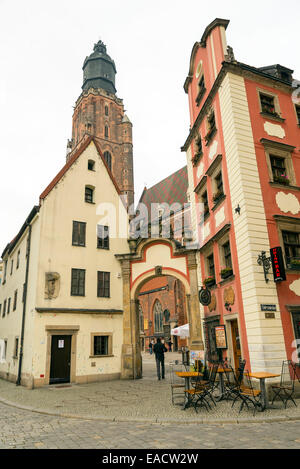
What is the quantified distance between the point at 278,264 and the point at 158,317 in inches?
1558

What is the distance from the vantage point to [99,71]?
A: 71.0 m

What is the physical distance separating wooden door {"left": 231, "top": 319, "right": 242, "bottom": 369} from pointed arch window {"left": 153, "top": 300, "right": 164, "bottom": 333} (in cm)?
3595

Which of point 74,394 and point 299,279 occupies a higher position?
point 299,279

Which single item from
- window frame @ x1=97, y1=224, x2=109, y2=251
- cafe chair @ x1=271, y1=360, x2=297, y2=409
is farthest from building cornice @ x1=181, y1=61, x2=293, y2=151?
cafe chair @ x1=271, y1=360, x2=297, y2=409

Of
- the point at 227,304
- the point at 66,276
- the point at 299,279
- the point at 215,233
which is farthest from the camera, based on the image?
the point at 66,276

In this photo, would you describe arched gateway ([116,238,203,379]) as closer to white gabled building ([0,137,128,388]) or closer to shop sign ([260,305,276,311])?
white gabled building ([0,137,128,388])

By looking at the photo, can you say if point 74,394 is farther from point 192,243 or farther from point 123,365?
point 192,243

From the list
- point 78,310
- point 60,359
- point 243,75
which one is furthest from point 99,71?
point 60,359

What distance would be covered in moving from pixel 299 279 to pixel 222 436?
7.76 metres

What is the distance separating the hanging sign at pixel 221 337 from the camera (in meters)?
14.3

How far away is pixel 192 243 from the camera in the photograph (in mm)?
19062

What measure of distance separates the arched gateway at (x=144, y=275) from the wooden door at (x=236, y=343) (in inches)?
149
